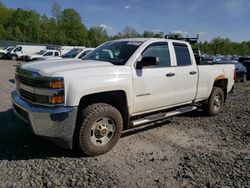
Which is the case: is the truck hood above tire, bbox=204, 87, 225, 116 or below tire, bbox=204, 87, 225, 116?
above

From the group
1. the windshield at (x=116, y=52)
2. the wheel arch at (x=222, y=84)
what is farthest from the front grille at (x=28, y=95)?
the wheel arch at (x=222, y=84)

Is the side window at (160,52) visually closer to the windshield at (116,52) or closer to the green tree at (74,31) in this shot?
the windshield at (116,52)

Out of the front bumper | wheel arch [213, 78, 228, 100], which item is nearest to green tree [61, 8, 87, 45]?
wheel arch [213, 78, 228, 100]

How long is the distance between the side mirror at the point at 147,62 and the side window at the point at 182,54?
1149 millimetres

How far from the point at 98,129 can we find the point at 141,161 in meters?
0.84

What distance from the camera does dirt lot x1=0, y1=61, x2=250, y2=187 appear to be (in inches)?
144

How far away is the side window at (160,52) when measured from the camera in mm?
5211

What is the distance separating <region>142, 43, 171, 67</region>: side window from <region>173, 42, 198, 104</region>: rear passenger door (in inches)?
11.1

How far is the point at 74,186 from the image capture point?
3.46 meters

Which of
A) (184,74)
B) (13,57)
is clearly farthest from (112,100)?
(13,57)

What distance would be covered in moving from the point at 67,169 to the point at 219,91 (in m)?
4.81

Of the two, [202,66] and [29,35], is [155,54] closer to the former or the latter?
[202,66]

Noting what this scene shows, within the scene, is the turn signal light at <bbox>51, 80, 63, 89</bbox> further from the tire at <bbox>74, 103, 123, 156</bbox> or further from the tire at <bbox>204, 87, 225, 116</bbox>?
the tire at <bbox>204, 87, 225, 116</bbox>

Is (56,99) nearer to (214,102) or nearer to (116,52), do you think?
(116,52)
